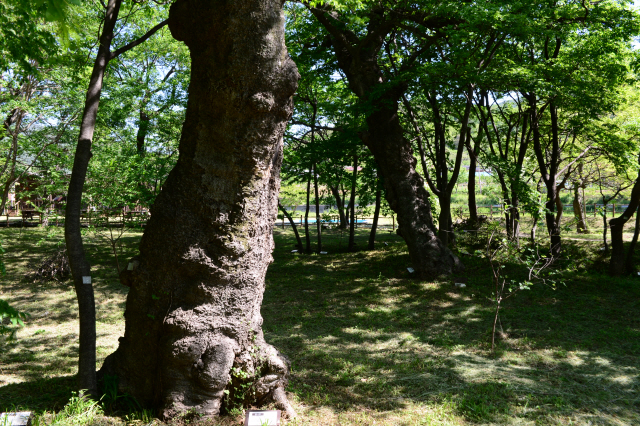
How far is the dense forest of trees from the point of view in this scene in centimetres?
353

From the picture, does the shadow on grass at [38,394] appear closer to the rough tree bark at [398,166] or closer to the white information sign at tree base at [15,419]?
the white information sign at tree base at [15,419]

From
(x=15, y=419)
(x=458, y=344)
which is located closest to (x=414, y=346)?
(x=458, y=344)

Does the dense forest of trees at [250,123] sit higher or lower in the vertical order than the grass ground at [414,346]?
higher

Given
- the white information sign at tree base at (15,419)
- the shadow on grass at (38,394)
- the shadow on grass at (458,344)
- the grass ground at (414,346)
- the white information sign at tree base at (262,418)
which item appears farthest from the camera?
the shadow on grass at (458,344)

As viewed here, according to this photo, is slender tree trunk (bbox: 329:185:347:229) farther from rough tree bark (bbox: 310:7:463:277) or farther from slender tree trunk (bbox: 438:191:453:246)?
rough tree bark (bbox: 310:7:463:277)

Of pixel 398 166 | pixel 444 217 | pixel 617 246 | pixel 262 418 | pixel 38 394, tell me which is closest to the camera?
pixel 262 418

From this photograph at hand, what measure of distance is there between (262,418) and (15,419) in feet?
5.56

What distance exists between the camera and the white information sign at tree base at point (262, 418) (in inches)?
123

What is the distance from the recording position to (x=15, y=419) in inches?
118

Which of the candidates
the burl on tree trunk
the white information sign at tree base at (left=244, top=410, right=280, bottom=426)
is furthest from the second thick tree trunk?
the white information sign at tree base at (left=244, top=410, right=280, bottom=426)

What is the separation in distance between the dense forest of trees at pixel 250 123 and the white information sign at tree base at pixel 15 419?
58 cm

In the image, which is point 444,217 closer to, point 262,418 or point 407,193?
point 407,193

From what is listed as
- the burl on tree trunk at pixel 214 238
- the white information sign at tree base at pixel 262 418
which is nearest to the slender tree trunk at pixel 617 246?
the burl on tree trunk at pixel 214 238

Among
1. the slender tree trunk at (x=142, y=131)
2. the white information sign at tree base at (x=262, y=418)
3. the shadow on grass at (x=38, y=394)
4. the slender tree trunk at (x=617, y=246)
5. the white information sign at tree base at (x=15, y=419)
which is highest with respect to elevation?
the slender tree trunk at (x=142, y=131)
